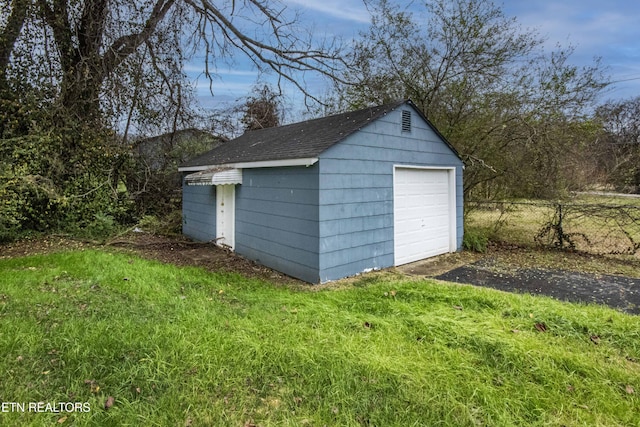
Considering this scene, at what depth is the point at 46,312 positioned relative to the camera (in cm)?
390

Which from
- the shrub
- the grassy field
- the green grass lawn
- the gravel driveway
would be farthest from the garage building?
the grassy field

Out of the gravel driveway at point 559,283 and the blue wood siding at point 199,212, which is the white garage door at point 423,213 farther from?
the blue wood siding at point 199,212

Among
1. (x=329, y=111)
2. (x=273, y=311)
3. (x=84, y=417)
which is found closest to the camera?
(x=84, y=417)

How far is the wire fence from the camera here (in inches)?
304

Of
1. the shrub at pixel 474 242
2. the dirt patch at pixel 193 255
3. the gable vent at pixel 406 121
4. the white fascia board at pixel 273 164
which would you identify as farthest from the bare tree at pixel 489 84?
the dirt patch at pixel 193 255

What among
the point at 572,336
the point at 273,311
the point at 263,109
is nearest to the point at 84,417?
the point at 273,311

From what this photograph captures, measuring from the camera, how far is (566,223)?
8.30m

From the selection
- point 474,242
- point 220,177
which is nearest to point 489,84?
point 474,242

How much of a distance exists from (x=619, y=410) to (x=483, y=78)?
852 cm

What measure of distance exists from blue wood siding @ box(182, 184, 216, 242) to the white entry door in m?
0.21

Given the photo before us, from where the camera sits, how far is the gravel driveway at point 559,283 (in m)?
4.92

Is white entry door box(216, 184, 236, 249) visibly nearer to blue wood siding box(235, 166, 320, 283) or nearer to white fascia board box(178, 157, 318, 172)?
blue wood siding box(235, 166, 320, 283)

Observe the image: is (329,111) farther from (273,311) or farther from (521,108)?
(273,311)

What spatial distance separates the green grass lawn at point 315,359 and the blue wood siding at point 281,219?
4.49ft
